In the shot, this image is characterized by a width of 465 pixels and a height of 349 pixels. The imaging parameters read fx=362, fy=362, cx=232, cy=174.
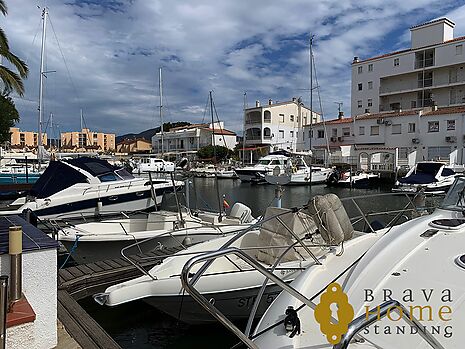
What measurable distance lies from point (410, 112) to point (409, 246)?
36133mm

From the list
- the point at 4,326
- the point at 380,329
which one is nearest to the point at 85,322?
the point at 4,326

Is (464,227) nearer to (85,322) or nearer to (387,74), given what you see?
(85,322)

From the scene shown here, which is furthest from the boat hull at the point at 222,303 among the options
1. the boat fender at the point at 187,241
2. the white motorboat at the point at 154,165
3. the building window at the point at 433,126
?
the building window at the point at 433,126

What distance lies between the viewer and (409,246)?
11.3 feet

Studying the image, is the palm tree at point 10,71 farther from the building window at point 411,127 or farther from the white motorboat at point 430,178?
the building window at point 411,127

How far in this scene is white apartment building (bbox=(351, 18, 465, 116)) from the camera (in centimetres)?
3925

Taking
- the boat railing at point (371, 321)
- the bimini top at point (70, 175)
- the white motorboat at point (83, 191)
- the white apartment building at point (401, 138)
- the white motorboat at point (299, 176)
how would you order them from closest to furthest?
1. the boat railing at point (371, 321)
2. the white motorboat at point (83, 191)
3. the bimini top at point (70, 175)
4. the white motorboat at point (299, 176)
5. the white apartment building at point (401, 138)

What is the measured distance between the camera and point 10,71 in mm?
14555

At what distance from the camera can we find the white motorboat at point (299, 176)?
29.8 meters

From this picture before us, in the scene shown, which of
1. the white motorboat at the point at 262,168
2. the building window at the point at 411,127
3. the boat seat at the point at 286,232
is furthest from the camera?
the building window at the point at 411,127

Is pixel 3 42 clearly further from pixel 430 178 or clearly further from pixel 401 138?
pixel 401 138

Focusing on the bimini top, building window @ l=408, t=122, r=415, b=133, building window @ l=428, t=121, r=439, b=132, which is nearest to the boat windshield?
the bimini top

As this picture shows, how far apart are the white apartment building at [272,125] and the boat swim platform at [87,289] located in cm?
4324

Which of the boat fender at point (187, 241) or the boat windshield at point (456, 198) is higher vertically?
the boat windshield at point (456, 198)
